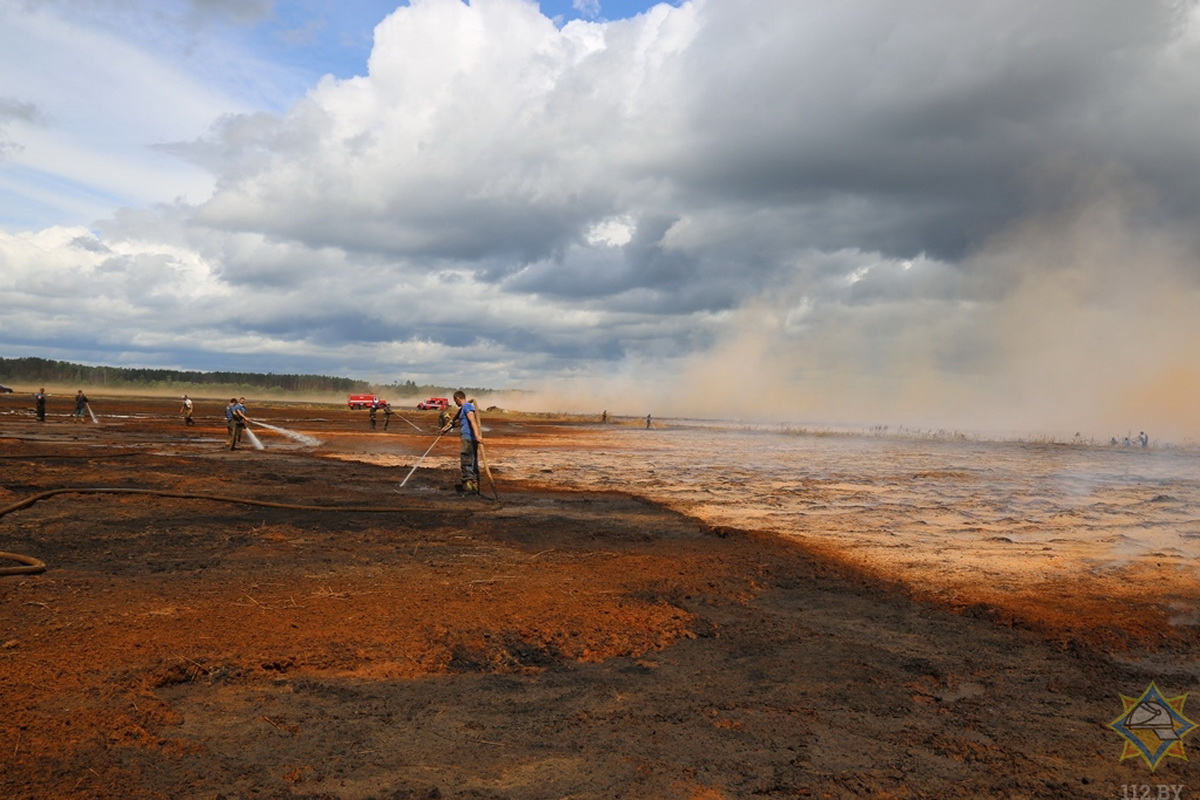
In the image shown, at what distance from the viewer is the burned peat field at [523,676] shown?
15.1ft

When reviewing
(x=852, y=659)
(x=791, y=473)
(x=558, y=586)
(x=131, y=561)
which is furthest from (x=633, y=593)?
(x=791, y=473)

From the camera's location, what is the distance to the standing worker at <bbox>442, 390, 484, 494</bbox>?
1777 centimetres

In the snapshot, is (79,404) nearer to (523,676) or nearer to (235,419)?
(235,419)

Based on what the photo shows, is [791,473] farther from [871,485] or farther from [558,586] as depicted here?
[558,586]

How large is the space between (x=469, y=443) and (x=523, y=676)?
40.1ft

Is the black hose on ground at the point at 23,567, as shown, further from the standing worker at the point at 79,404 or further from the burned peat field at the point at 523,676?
the standing worker at the point at 79,404

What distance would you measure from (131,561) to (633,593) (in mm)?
6685

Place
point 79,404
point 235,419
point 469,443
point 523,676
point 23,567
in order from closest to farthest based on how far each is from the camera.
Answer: point 523,676, point 23,567, point 469,443, point 235,419, point 79,404

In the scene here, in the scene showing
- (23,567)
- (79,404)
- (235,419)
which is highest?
(235,419)

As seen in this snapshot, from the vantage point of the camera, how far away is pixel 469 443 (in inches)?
719

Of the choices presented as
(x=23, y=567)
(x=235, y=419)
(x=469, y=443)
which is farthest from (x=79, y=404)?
(x=23, y=567)

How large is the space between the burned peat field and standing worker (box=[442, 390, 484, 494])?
574cm

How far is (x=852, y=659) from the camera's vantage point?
7.05 metres

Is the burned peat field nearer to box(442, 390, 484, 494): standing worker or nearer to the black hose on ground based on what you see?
the black hose on ground
